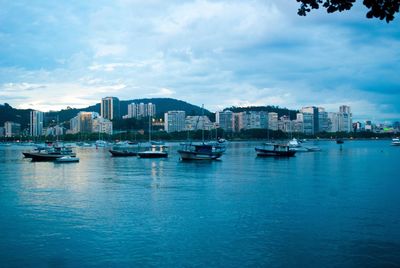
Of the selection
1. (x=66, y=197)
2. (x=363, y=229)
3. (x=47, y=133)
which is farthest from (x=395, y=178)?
(x=47, y=133)

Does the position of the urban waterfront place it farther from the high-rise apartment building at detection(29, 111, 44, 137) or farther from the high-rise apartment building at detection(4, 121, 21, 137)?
the high-rise apartment building at detection(4, 121, 21, 137)

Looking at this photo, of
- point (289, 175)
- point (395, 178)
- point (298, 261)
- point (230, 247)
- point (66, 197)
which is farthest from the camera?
point (289, 175)

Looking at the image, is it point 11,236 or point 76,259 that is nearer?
point 76,259

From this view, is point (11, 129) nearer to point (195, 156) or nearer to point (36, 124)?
point (36, 124)

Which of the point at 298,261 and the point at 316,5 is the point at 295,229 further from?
the point at 316,5

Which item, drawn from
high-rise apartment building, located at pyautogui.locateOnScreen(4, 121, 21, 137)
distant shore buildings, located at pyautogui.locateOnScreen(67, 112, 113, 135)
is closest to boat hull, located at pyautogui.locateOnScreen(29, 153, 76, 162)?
distant shore buildings, located at pyautogui.locateOnScreen(67, 112, 113, 135)

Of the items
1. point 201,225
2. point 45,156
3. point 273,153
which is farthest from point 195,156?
point 201,225

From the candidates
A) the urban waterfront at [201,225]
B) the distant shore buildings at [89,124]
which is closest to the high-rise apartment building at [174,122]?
the distant shore buildings at [89,124]
